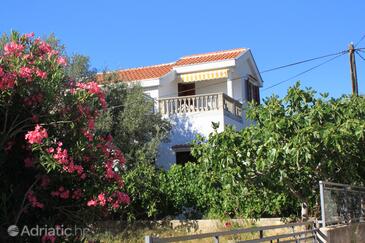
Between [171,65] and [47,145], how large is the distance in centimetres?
2253

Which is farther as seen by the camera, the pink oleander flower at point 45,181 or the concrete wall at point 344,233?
the concrete wall at point 344,233

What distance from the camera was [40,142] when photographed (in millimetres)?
5441

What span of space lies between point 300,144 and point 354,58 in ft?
52.0

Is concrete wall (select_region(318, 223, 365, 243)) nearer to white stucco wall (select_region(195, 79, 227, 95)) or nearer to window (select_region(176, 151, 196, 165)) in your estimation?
window (select_region(176, 151, 196, 165))

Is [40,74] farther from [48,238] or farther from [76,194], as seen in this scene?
[48,238]

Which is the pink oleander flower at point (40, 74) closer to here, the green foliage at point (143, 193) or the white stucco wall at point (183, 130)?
the green foliage at point (143, 193)

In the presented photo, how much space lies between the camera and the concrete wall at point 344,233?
10.5 meters

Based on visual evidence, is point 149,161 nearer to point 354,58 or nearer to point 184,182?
point 184,182

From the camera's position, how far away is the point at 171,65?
27797 mm

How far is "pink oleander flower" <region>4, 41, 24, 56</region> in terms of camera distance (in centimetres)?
596

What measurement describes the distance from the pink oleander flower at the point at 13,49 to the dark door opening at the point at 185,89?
2095 centimetres

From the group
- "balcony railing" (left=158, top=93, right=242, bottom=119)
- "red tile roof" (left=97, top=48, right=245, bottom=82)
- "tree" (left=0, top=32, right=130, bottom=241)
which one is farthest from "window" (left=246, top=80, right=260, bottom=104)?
"tree" (left=0, top=32, right=130, bottom=241)

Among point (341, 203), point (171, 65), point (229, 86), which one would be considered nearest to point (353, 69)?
point (229, 86)

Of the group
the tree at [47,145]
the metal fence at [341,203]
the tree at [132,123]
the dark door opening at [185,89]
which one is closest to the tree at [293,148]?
the metal fence at [341,203]
